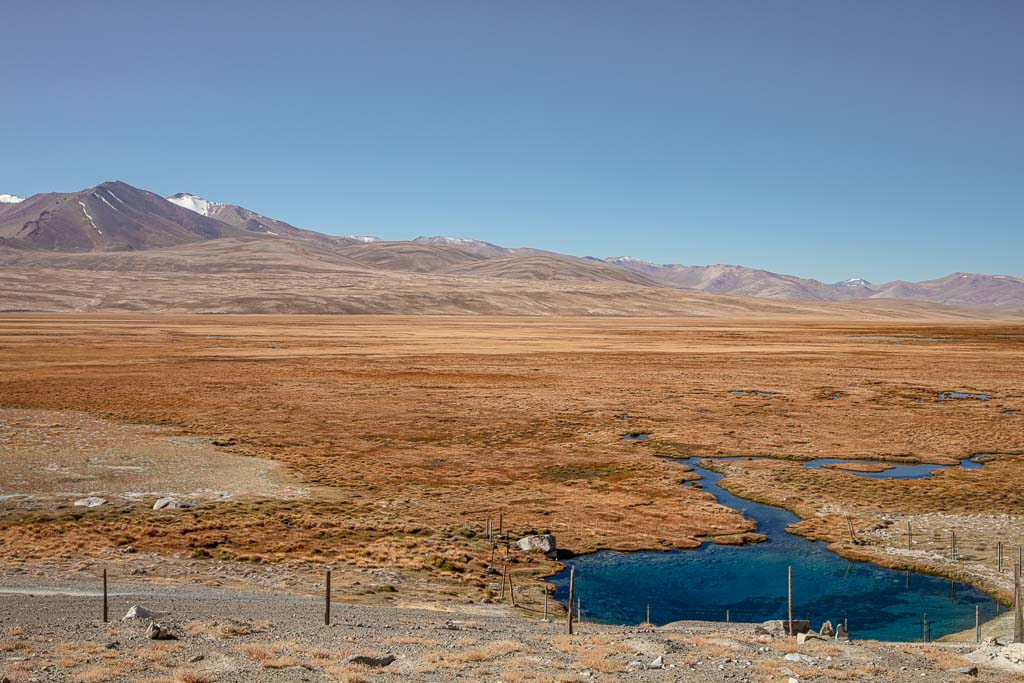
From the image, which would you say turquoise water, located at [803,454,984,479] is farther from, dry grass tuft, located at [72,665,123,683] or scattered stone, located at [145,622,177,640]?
dry grass tuft, located at [72,665,123,683]

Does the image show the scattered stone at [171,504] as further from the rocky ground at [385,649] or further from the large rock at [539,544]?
the large rock at [539,544]

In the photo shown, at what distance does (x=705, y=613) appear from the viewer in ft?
72.5

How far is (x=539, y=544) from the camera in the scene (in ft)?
87.3

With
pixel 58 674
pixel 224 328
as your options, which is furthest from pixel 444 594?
pixel 224 328

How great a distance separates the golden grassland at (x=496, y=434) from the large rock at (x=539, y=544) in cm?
104

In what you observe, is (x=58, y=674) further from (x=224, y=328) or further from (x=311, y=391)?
(x=224, y=328)

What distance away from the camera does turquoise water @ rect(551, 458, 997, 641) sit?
21625 millimetres

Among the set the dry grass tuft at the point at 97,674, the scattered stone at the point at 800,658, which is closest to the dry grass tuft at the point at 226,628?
the dry grass tuft at the point at 97,674

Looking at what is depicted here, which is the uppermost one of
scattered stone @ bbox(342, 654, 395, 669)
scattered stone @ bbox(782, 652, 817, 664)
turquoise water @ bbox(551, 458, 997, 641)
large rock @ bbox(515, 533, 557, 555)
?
scattered stone @ bbox(342, 654, 395, 669)

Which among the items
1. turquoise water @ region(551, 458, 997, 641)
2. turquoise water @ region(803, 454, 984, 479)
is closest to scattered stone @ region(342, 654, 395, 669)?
turquoise water @ region(551, 458, 997, 641)

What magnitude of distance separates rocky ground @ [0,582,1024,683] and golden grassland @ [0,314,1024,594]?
558cm

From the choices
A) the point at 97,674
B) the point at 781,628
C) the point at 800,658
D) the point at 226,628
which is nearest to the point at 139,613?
the point at 226,628

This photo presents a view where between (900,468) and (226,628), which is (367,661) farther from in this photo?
(900,468)

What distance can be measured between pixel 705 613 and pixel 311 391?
161 ft
